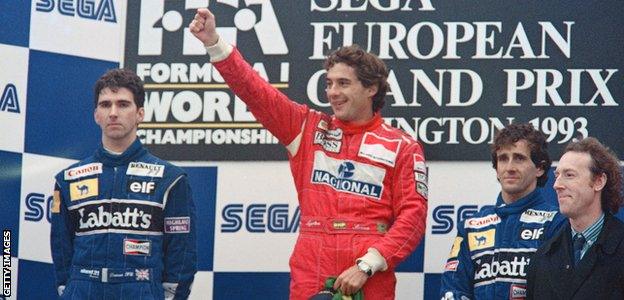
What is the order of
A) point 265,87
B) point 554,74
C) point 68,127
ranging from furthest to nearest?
point 68,127
point 554,74
point 265,87

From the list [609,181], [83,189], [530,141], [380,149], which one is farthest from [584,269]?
[83,189]

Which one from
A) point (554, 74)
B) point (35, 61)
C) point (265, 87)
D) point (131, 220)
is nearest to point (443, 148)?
point (554, 74)

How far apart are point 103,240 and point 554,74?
208 cm

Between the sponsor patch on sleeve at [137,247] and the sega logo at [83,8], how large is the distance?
135 centimetres

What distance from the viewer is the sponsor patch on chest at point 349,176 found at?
5.70 meters

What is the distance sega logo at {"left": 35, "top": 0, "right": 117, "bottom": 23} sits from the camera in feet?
22.2

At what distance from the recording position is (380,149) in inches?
226

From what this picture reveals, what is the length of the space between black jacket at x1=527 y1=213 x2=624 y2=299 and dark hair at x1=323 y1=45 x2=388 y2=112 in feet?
3.36

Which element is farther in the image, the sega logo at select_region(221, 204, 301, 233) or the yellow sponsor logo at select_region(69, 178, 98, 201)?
the sega logo at select_region(221, 204, 301, 233)

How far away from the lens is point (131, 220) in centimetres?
586

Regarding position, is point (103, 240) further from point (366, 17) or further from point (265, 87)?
point (366, 17)

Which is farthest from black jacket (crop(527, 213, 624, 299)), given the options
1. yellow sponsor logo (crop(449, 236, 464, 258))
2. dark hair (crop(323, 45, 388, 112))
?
dark hair (crop(323, 45, 388, 112))

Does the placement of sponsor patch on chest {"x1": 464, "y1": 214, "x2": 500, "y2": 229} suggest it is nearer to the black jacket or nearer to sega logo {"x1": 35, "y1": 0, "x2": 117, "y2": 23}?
the black jacket

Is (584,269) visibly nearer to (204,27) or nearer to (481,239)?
(481,239)
